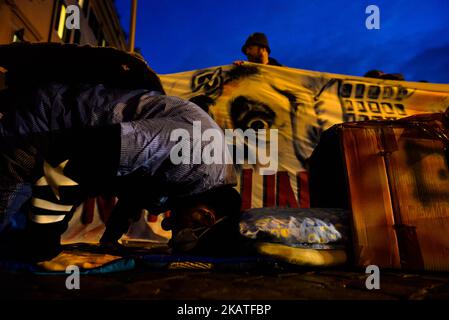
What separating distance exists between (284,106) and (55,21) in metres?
13.1

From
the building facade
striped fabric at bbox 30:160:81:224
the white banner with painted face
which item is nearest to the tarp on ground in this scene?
the white banner with painted face

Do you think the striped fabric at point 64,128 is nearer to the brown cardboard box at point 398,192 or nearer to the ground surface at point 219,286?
the ground surface at point 219,286

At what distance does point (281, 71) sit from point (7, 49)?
376 cm

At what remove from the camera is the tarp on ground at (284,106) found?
4.11 metres

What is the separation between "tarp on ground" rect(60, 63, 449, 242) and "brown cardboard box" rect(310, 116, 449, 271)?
2.06 metres

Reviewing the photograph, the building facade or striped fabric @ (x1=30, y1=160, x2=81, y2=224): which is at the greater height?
the building facade

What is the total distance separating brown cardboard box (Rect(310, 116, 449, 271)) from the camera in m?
1.80

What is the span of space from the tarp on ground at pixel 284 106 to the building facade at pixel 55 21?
88.0 inches

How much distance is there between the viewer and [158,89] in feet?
6.75

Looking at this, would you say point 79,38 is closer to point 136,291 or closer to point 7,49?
point 7,49
